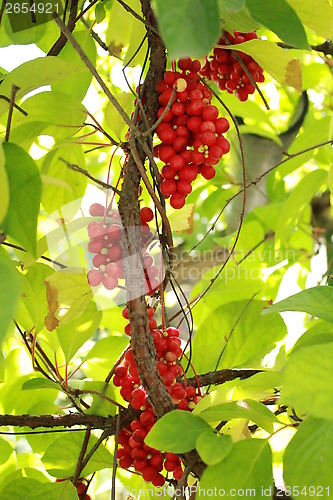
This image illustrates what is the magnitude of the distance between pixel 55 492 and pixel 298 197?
0.52 meters

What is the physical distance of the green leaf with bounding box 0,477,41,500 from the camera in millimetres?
659

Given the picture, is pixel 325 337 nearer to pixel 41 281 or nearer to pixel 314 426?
pixel 314 426

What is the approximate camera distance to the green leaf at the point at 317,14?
0.56m

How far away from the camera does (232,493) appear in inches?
17.0

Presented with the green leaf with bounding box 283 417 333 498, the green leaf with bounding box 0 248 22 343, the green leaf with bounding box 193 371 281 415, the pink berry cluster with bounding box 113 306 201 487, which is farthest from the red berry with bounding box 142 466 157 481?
the green leaf with bounding box 0 248 22 343

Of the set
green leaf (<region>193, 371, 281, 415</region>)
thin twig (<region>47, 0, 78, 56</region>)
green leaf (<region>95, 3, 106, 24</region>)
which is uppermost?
green leaf (<region>95, 3, 106, 24</region>)

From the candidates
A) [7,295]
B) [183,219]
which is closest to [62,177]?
[183,219]

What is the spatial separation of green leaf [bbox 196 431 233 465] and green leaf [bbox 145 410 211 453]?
0.5 inches

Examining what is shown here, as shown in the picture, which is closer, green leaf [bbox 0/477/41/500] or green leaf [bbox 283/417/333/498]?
green leaf [bbox 283/417/333/498]

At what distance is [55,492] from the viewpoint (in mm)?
602

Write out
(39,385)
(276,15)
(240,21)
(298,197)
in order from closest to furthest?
(276,15), (240,21), (39,385), (298,197)

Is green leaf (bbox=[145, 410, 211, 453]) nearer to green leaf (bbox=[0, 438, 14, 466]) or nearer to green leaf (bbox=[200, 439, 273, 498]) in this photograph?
green leaf (bbox=[200, 439, 273, 498])

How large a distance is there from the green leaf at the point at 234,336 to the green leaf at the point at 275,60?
31cm

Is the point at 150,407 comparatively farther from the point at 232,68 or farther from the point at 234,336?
the point at 232,68
